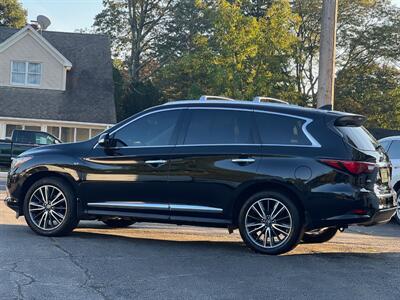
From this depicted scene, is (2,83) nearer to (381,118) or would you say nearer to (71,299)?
(381,118)

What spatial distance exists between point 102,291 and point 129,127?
3.30 meters

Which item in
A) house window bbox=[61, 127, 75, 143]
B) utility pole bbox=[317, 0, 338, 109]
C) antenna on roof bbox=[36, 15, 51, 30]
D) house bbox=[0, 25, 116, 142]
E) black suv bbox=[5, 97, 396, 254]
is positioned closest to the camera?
black suv bbox=[5, 97, 396, 254]

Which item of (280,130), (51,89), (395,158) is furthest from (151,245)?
(51,89)

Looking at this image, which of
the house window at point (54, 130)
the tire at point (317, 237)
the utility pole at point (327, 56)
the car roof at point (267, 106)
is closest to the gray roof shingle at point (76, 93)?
the house window at point (54, 130)

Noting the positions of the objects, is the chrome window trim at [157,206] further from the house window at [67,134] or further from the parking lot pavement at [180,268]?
the house window at [67,134]

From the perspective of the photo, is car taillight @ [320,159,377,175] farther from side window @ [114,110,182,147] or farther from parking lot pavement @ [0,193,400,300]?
side window @ [114,110,182,147]

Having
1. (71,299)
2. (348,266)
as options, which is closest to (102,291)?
(71,299)

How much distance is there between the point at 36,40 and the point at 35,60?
100 centimetres

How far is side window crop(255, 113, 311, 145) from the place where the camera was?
26.3ft

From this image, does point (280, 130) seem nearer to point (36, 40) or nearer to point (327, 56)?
point (327, 56)

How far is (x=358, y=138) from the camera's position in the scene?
26.6 ft

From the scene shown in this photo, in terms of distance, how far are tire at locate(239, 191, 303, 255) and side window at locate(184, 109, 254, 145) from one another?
0.78 m

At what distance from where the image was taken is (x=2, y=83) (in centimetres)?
3291

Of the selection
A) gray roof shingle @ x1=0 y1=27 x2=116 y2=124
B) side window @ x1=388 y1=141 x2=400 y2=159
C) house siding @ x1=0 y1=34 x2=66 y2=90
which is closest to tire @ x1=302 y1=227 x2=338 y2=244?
side window @ x1=388 y1=141 x2=400 y2=159
